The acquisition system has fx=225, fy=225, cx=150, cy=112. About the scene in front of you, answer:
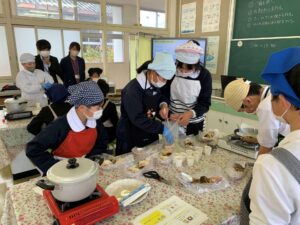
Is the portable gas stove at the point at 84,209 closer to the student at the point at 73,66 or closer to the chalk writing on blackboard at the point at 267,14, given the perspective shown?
the chalk writing on blackboard at the point at 267,14

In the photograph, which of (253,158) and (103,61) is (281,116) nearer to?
(253,158)

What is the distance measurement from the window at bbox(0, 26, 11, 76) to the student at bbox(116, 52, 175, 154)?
119 inches

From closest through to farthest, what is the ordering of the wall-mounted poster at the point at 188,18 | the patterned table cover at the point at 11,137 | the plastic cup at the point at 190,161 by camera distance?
the plastic cup at the point at 190,161, the patterned table cover at the point at 11,137, the wall-mounted poster at the point at 188,18

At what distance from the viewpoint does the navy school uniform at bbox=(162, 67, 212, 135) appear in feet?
5.99

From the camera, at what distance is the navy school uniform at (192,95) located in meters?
1.83

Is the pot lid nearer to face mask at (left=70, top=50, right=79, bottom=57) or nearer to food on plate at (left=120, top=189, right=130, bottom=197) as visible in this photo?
food on plate at (left=120, top=189, right=130, bottom=197)

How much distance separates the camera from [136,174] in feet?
3.76

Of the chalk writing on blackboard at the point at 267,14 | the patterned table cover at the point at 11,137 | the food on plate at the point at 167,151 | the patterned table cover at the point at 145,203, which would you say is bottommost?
the patterned table cover at the point at 11,137

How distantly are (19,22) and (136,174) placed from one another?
356 centimetres

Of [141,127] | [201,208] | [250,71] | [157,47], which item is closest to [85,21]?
[157,47]

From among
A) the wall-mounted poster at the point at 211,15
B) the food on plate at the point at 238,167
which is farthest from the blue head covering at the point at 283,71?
the wall-mounted poster at the point at 211,15

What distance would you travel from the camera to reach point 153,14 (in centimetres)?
512

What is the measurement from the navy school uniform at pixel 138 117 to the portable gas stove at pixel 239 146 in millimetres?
429

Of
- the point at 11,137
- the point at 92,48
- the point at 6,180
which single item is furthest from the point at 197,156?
the point at 92,48
